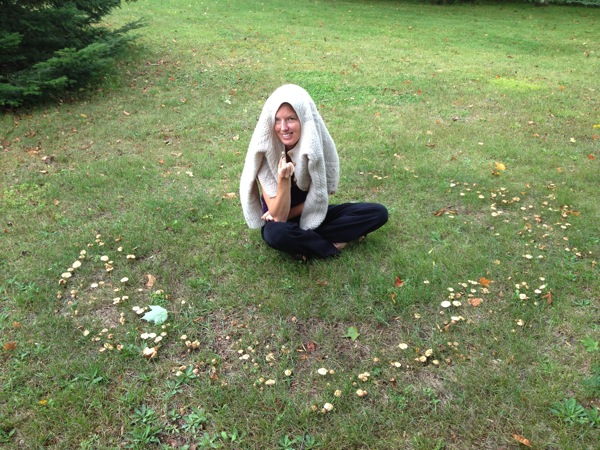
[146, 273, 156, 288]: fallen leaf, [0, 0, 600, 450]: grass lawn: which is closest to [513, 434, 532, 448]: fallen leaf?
[0, 0, 600, 450]: grass lawn

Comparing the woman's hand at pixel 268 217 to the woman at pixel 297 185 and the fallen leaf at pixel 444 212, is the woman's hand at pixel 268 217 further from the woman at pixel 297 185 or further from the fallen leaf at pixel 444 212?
the fallen leaf at pixel 444 212

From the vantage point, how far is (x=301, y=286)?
11.3ft

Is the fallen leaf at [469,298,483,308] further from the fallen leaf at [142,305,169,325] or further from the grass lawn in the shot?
the fallen leaf at [142,305,169,325]

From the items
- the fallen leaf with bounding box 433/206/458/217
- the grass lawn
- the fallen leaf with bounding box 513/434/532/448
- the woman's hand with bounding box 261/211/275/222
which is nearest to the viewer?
the fallen leaf with bounding box 513/434/532/448

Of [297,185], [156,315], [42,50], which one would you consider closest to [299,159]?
[297,185]

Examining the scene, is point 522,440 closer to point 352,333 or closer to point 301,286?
point 352,333

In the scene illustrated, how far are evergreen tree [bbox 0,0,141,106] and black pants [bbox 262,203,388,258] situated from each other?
5.17m

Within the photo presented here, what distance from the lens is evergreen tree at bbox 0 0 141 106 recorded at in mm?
6717

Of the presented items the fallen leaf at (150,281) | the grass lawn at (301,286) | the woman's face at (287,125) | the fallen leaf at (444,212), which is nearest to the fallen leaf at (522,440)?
the grass lawn at (301,286)

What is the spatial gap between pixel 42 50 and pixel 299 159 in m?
6.53

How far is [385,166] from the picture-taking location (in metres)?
5.38

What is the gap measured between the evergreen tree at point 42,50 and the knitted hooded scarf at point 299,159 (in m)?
4.89

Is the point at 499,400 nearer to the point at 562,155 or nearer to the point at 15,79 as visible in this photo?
the point at 562,155

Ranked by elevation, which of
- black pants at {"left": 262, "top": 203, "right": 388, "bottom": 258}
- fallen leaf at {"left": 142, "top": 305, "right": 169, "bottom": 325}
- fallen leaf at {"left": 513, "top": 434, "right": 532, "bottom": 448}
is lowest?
fallen leaf at {"left": 142, "top": 305, "right": 169, "bottom": 325}
